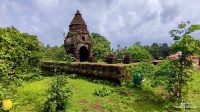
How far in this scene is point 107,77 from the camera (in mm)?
9398

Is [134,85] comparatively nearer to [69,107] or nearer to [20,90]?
[69,107]

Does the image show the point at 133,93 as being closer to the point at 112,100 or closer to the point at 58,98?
the point at 112,100

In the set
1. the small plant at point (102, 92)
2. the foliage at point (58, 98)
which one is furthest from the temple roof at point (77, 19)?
the foliage at point (58, 98)

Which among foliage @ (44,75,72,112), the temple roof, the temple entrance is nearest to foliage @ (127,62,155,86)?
foliage @ (44,75,72,112)

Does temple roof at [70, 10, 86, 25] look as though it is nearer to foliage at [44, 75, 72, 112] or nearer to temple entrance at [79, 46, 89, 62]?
temple entrance at [79, 46, 89, 62]

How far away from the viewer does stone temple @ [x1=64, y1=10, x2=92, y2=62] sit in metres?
15.8

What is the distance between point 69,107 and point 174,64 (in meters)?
4.48

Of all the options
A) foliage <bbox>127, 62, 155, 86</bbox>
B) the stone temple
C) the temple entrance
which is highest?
the stone temple

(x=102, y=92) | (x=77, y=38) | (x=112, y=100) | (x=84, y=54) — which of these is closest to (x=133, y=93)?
(x=112, y=100)

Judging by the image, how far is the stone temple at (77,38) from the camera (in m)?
15.8

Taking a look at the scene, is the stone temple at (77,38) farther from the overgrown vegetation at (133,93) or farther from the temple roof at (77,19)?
the overgrown vegetation at (133,93)

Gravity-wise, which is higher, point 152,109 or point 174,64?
point 174,64

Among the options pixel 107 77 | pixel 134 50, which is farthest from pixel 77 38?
pixel 134 50

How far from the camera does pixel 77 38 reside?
52.1 feet
